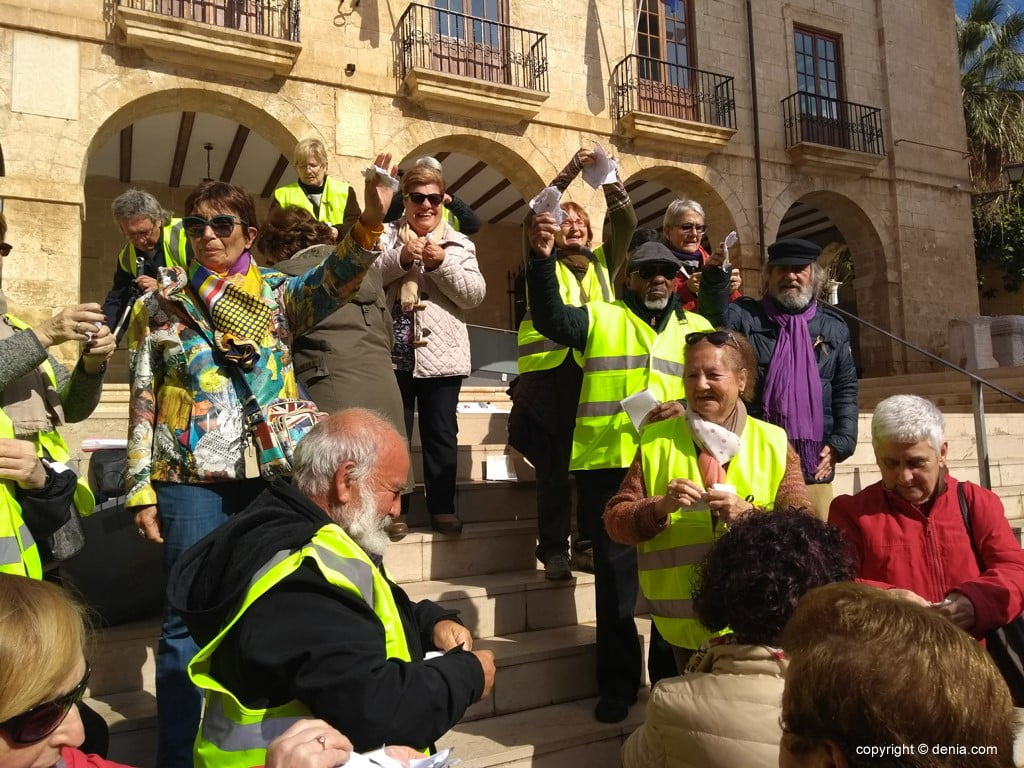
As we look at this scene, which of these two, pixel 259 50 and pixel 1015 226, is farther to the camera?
pixel 1015 226

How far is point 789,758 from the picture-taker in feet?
3.50

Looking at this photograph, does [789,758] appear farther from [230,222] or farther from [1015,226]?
[1015,226]

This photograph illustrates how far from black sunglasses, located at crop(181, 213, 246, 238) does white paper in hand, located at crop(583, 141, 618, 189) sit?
151 centimetres

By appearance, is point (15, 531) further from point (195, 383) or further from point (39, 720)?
point (39, 720)

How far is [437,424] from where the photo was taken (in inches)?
150

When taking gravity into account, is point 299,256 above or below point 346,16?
below

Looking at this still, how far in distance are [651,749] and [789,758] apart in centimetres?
68

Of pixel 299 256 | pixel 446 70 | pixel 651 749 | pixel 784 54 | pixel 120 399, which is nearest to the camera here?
pixel 651 749

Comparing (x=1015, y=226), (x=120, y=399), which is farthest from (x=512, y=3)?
(x=1015, y=226)

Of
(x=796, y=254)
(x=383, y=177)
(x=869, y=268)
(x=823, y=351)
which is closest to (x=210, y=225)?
(x=383, y=177)

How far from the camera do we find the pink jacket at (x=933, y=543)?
2.47 meters

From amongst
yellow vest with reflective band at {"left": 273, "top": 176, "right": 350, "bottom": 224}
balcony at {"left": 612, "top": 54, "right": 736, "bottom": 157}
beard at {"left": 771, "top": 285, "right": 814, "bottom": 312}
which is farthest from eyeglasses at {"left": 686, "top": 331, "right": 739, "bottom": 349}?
balcony at {"left": 612, "top": 54, "right": 736, "bottom": 157}

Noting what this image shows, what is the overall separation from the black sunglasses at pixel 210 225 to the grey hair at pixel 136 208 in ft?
4.43

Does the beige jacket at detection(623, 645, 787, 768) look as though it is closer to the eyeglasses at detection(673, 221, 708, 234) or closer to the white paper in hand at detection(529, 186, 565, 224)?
the white paper in hand at detection(529, 186, 565, 224)
